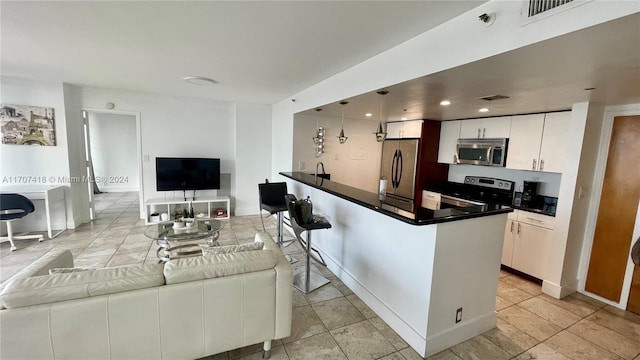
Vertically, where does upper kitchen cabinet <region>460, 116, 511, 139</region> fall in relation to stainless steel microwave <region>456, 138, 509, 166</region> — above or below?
above

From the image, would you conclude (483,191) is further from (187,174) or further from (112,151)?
(112,151)

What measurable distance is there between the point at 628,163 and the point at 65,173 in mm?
7531

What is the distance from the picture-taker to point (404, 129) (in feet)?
16.5

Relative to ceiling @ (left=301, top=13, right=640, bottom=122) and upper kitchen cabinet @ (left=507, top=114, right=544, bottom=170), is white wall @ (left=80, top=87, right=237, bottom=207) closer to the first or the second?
ceiling @ (left=301, top=13, right=640, bottom=122)

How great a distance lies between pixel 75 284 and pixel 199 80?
294 centimetres

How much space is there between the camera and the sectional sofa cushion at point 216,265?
1624 millimetres

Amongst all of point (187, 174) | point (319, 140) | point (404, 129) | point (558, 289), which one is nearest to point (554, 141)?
point (558, 289)

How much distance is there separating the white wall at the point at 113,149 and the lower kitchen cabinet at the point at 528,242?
903cm

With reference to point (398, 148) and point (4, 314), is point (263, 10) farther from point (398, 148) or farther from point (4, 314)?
point (398, 148)

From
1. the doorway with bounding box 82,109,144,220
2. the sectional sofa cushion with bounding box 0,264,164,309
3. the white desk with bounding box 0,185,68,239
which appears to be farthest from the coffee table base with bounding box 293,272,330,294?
the doorway with bounding box 82,109,144,220

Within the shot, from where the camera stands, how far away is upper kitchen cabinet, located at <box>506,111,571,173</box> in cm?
316

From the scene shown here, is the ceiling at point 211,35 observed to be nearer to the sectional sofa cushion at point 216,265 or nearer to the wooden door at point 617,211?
the sectional sofa cushion at point 216,265

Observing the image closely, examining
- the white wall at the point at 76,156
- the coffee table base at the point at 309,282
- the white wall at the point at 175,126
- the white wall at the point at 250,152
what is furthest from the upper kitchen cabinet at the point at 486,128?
the white wall at the point at 76,156

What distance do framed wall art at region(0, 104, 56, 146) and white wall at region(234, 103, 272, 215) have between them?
287 cm
